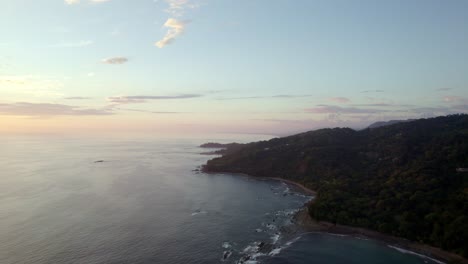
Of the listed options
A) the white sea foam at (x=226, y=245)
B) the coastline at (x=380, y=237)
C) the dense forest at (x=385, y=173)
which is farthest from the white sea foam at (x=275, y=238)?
the dense forest at (x=385, y=173)

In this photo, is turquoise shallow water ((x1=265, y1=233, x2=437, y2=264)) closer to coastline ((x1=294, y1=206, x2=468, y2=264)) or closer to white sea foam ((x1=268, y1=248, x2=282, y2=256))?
white sea foam ((x1=268, y1=248, x2=282, y2=256))

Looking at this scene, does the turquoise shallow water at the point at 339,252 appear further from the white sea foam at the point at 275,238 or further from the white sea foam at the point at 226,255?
the white sea foam at the point at 226,255

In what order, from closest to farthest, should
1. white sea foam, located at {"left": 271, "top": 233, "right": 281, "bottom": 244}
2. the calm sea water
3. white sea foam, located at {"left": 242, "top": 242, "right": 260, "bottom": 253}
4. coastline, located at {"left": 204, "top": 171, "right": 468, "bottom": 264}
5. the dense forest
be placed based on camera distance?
coastline, located at {"left": 204, "top": 171, "right": 468, "bottom": 264}
the calm sea water
white sea foam, located at {"left": 242, "top": 242, "right": 260, "bottom": 253}
white sea foam, located at {"left": 271, "top": 233, "right": 281, "bottom": 244}
the dense forest

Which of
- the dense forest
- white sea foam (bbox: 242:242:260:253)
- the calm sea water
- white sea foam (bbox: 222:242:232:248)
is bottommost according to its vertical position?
white sea foam (bbox: 242:242:260:253)

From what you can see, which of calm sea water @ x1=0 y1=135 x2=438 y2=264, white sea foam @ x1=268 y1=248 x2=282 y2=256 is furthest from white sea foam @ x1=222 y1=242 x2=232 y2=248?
white sea foam @ x1=268 y1=248 x2=282 y2=256

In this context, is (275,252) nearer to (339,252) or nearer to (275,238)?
(275,238)

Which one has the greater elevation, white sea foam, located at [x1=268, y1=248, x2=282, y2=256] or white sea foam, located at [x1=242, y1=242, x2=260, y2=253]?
white sea foam, located at [x1=242, y1=242, x2=260, y2=253]

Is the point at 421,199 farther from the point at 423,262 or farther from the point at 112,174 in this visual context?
the point at 112,174
